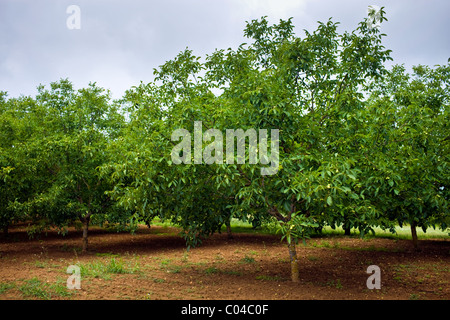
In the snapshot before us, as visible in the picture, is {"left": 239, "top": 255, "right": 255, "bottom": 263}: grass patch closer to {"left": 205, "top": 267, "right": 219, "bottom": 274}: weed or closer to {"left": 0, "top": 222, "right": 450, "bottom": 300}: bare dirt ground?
{"left": 0, "top": 222, "right": 450, "bottom": 300}: bare dirt ground

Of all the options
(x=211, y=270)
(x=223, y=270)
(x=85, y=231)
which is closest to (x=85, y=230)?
(x=85, y=231)

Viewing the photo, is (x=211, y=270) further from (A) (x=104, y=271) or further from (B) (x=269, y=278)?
(A) (x=104, y=271)

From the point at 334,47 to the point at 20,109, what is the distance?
669 inches

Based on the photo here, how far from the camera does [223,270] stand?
467 inches

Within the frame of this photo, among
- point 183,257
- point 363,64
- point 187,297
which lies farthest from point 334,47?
point 183,257

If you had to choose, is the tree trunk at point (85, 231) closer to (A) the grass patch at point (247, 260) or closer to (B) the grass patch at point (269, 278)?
(A) the grass patch at point (247, 260)

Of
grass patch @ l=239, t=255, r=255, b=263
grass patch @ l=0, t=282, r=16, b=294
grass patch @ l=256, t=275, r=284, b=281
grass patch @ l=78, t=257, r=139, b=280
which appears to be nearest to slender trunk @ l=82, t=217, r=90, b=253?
grass patch @ l=78, t=257, r=139, b=280

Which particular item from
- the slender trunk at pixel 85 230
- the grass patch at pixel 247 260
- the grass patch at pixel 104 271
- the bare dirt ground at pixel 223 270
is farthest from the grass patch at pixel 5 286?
the grass patch at pixel 247 260

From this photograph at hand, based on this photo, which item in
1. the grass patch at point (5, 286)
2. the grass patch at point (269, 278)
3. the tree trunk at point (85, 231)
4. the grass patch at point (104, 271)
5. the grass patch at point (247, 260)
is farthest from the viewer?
the tree trunk at point (85, 231)

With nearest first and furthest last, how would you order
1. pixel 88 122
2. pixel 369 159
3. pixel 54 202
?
1. pixel 369 159
2. pixel 54 202
3. pixel 88 122

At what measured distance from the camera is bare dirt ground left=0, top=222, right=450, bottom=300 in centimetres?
855

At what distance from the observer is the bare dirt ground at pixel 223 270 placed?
8555 mm

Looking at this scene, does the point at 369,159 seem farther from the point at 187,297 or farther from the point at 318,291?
the point at 187,297

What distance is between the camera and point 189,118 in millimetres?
7965
